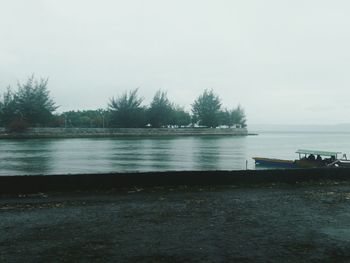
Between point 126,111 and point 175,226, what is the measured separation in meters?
92.5

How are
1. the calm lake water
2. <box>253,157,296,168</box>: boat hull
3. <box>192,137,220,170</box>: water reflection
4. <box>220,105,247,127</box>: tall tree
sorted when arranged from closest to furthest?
the calm lake water
<box>253,157,296,168</box>: boat hull
<box>192,137,220,170</box>: water reflection
<box>220,105,247,127</box>: tall tree

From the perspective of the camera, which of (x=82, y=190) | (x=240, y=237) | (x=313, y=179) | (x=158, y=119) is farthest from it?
(x=158, y=119)

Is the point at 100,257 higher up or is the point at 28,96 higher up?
the point at 28,96

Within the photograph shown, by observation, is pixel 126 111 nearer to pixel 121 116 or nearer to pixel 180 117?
pixel 121 116

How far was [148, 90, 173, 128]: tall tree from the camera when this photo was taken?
103750 mm

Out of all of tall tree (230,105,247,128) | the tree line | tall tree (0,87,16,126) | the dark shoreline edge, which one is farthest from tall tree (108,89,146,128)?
the dark shoreline edge

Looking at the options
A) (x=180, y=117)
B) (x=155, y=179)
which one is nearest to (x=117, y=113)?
(x=180, y=117)

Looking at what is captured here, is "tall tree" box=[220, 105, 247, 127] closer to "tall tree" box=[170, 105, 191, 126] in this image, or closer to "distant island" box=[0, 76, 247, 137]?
"distant island" box=[0, 76, 247, 137]

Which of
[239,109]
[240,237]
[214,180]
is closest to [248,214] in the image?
[240,237]

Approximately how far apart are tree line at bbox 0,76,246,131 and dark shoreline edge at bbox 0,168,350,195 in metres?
75.7

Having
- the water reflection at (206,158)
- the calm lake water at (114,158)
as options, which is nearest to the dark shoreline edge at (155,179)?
the calm lake water at (114,158)

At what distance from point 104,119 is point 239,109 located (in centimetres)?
5902

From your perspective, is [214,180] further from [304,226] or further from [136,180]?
[304,226]

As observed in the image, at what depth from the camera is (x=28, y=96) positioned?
87.5m
